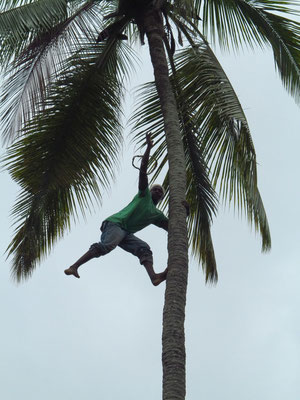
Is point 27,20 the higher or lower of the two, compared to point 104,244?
higher

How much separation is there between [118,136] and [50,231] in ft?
4.54

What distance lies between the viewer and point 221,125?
347 inches

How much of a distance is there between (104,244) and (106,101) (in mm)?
2239

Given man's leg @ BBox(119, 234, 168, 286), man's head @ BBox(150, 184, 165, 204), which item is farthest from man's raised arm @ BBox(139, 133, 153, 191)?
man's leg @ BBox(119, 234, 168, 286)

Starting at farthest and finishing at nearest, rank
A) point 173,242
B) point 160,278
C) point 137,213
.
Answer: point 137,213 < point 160,278 < point 173,242

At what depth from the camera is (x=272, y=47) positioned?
31.5 feet

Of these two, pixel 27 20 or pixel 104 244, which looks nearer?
pixel 104 244

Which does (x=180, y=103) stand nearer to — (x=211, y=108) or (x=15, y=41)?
(x=211, y=108)

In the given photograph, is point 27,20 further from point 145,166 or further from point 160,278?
point 160,278

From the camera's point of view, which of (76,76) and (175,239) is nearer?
(175,239)

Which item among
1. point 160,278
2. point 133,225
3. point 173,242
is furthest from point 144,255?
point 173,242

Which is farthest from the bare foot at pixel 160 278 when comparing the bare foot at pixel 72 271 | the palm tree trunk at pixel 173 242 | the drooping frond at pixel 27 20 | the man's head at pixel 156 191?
the drooping frond at pixel 27 20

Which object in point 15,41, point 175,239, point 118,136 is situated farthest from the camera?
point 118,136

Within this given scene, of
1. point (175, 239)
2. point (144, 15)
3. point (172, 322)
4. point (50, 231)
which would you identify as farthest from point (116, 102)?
point (172, 322)
